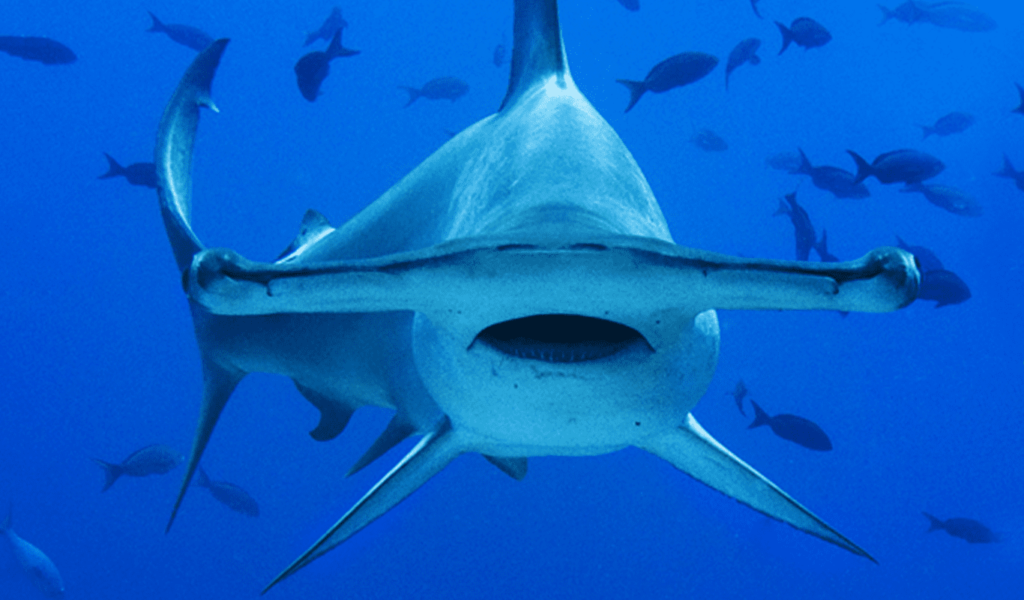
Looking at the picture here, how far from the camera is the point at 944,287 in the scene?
4.45m

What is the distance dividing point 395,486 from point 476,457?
427 inches

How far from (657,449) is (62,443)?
17.1 meters

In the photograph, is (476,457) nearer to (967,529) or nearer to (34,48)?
(967,529)

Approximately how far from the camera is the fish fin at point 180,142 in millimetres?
2119

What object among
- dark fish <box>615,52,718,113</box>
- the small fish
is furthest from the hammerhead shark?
the small fish

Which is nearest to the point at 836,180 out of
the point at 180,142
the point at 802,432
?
the point at 802,432

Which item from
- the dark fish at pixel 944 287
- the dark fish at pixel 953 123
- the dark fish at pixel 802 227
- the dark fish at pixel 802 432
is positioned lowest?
the dark fish at pixel 802 432

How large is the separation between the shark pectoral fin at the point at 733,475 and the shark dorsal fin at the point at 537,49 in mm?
1029

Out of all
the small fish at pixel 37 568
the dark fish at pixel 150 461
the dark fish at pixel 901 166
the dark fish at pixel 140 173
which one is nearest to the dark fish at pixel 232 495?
the dark fish at pixel 150 461

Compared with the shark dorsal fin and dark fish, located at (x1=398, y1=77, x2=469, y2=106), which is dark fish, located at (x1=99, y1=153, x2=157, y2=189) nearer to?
dark fish, located at (x1=398, y1=77, x2=469, y2=106)

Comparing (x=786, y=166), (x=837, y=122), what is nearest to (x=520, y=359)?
(x=786, y=166)

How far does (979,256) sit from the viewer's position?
1808 cm

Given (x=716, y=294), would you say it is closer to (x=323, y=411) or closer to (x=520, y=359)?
(x=520, y=359)

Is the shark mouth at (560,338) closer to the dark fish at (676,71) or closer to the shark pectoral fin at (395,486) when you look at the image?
the shark pectoral fin at (395,486)
